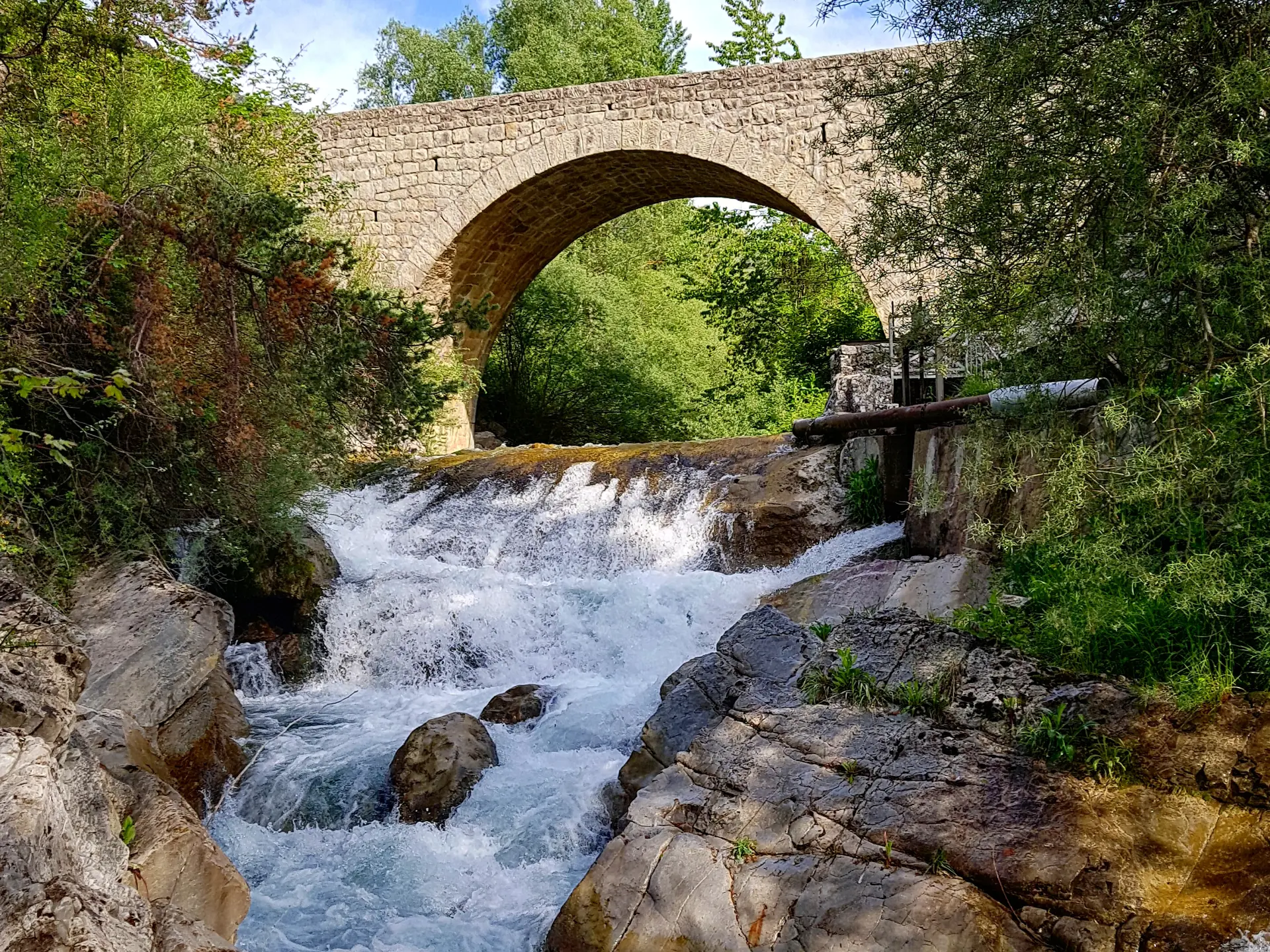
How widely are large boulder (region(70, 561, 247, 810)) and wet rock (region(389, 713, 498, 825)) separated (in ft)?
3.10

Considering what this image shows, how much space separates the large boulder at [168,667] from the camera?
5070 mm

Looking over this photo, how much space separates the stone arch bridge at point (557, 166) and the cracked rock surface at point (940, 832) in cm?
737

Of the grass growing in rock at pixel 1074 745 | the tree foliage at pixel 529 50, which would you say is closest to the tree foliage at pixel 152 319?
the grass growing in rock at pixel 1074 745

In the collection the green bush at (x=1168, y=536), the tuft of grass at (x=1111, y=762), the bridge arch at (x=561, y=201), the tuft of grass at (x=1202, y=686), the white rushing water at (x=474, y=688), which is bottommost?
the white rushing water at (x=474, y=688)

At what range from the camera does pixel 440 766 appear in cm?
495

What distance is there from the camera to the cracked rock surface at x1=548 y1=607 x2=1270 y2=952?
2.99 metres

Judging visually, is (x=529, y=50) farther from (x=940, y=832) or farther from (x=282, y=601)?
(x=940, y=832)

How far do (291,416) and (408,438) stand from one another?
0.65 meters

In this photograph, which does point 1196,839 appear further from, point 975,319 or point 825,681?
point 975,319

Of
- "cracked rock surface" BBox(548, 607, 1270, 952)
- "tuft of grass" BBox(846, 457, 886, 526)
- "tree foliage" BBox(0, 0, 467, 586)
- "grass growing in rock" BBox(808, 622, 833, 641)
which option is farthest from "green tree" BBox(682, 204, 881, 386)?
"cracked rock surface" BBox(548, 607, 1270, 952)

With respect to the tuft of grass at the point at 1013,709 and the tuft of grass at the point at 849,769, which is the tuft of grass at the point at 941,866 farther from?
the tuft of grass at the point at 1013,709

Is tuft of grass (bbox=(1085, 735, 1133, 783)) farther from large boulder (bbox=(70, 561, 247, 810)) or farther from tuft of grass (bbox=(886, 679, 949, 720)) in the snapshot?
large boulder (bbox=(70, 561, 247, 810))

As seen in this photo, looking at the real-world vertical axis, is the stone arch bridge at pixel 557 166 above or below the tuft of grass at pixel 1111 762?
above

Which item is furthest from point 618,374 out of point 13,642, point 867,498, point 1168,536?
point 1168,536
